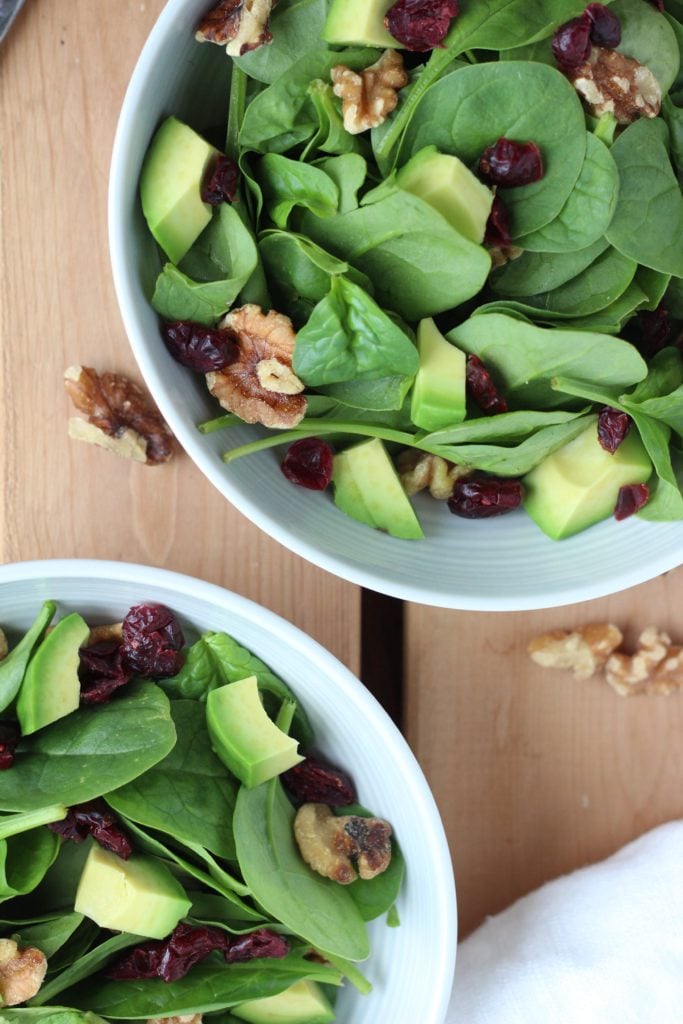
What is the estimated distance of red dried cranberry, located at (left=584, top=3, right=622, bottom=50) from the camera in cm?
97

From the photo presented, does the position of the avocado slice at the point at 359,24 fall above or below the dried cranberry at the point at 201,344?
above

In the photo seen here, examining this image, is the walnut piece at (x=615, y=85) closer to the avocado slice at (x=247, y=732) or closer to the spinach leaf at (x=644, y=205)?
the spinach leaf at (x=644, y=205)

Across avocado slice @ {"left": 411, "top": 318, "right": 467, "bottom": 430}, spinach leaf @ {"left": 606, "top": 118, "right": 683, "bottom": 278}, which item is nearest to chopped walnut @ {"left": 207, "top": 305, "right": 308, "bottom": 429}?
avocado slice @ {"left": 411, "top": 318, "right": 467, "bottom": 430}

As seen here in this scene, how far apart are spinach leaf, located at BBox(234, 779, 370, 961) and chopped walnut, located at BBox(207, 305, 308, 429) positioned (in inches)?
15.7

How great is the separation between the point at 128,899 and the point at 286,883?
0.16 meters

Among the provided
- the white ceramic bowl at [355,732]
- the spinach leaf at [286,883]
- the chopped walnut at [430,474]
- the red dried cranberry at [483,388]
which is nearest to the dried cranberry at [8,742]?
the white ceramic bowl at [355,732]

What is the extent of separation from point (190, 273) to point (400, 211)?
8.8 inches

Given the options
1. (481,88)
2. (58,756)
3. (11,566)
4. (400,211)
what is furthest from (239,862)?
(481,88)

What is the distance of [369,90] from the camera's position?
3.26 ft

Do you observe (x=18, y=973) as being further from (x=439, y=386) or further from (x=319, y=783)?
(x=439, y=386)

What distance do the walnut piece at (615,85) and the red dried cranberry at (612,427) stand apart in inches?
11.1

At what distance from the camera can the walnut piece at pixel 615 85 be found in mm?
989

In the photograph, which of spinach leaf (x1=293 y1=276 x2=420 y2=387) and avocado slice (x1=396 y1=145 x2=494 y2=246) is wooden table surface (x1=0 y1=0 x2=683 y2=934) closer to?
spinach leaf (x1=293 y1=276 x2=420 y2=387)

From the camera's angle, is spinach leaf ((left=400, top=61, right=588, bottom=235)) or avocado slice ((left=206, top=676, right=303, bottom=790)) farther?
avocado slice ((left=206, top=676, right=303, bottom=790))
